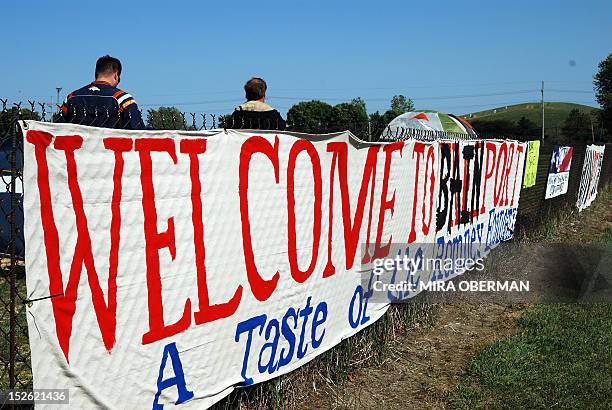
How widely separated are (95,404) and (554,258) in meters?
9.01

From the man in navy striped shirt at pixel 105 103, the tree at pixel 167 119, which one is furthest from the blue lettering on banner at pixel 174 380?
the man in navy striped shirt at pixel 105 103

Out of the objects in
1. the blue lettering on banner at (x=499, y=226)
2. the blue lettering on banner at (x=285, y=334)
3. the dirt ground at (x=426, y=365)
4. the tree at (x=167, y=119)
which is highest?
the tree at (x=167, y=119)

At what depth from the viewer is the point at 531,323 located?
266 inches

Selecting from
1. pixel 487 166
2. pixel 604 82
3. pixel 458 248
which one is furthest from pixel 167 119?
pixel 604 82

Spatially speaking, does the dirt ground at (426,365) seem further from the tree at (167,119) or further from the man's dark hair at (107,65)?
the man's dark hair at (107,65)

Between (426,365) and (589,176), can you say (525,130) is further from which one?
(426,365)

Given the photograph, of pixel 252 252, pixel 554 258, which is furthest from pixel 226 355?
pixel 554 258

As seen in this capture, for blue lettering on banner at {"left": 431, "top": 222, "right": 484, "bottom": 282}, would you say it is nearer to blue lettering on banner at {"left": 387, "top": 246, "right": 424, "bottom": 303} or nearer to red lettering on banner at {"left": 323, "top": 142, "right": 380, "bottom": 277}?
blue lettering on banner at {"left": 387, "top": 246, "right": 424, "bottom": 303}

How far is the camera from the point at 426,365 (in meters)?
5.65

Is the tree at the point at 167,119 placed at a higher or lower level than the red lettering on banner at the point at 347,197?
higher

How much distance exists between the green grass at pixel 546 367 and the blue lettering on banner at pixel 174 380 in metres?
2.18

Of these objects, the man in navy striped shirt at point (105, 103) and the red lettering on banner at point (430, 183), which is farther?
the red lettering on banner at point (430, 183)

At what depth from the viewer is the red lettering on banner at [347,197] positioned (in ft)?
15.5

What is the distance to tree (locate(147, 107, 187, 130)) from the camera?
11.3 feet
